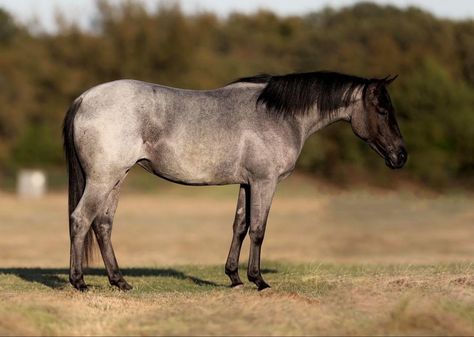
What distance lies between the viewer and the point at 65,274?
43.0 ft

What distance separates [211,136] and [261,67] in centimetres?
4039

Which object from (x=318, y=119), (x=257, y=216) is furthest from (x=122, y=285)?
(x=318, y=119)

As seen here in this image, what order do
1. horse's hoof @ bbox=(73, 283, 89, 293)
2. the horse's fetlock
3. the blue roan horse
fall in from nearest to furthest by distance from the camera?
the blue roan horse < horse's hoof @ bbox=(73, 283, 89, 293) < the horse's fetlock

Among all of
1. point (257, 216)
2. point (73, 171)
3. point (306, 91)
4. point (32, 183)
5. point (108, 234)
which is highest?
point (306, 91)

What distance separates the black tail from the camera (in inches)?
402

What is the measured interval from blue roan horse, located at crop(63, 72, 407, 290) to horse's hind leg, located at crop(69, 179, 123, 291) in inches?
0.4

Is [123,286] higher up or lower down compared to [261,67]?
lower down

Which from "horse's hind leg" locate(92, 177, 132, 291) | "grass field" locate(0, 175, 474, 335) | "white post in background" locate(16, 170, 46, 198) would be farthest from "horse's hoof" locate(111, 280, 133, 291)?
"white post in background" locate(16, 170, 46, 198)

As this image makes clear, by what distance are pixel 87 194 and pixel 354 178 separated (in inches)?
795

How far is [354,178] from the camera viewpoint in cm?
2952

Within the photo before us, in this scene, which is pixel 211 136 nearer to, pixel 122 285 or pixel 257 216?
pixel 257 216

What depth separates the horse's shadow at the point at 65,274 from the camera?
38.1ft

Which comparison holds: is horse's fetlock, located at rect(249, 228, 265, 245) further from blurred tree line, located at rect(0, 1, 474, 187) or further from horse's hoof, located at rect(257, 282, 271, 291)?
blurred tree line, located at rect(0, 1, 474, 187)

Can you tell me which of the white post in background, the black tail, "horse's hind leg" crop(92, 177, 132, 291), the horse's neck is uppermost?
the horse's neck
